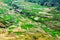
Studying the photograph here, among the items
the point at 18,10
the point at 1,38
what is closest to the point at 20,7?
the point at 18,10

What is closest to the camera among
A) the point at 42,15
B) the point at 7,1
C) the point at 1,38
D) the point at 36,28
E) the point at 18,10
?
the point at 1,38

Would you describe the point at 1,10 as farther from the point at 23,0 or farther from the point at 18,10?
the point at 23,0

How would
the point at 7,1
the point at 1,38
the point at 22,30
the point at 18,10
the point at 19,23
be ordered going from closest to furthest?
the point at 1,38, the point at 22,30, the point at 19,23, the point at 18,10, the point at 7,1

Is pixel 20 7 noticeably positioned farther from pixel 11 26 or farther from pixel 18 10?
pixel 11 26

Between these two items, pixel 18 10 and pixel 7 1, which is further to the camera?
pixel 7 1

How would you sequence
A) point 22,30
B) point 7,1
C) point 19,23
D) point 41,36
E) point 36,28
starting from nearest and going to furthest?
point 41,36
point 22,30
point 36,28
point 19,23
point 7,1

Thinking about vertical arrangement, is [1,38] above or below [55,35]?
above

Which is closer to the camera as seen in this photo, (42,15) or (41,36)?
(41,36)

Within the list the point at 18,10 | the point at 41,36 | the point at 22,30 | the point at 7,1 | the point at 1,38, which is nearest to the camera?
the point at 1,38

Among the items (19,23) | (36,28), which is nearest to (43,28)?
(36,28)
